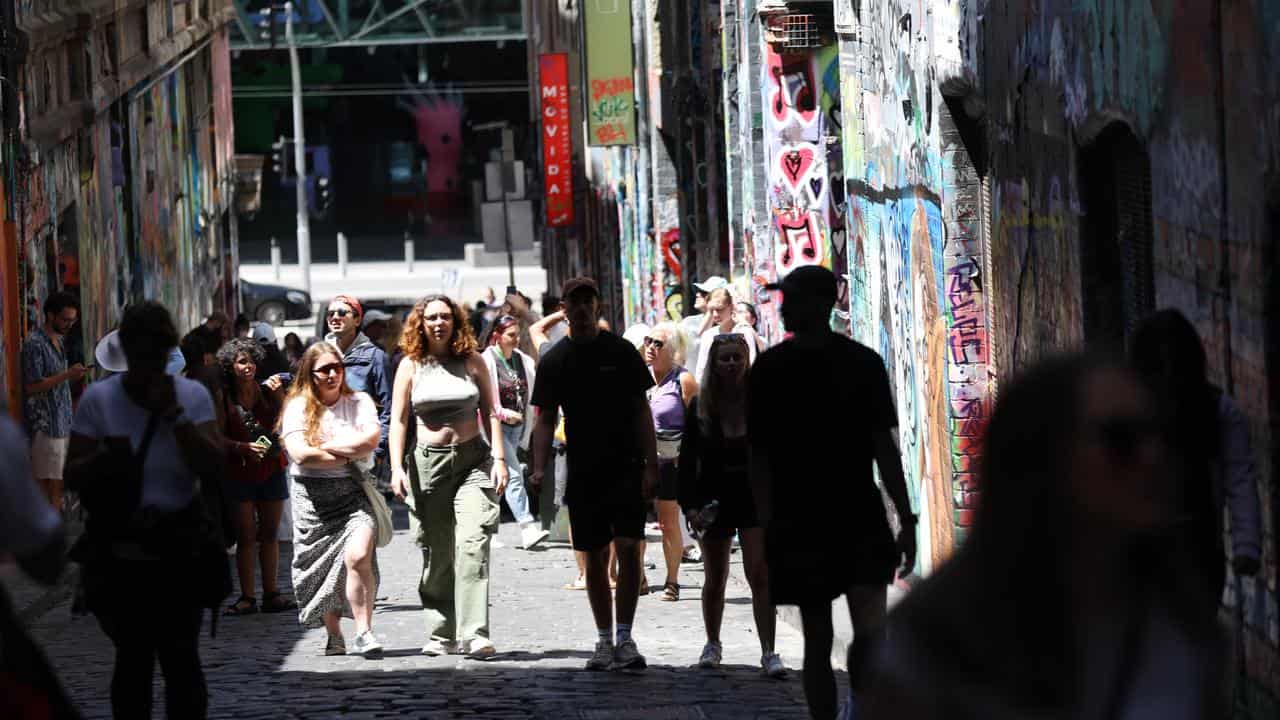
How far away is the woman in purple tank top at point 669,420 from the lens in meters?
Answer: 12.5

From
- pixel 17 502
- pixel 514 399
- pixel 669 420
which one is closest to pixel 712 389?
pixel 669 420

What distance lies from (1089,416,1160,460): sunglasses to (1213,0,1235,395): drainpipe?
369 cm

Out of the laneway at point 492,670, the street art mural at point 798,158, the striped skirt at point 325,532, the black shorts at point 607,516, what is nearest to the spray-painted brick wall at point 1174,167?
the black shorts at point 607,516

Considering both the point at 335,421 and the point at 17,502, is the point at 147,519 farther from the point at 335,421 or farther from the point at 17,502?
the point at 335,421

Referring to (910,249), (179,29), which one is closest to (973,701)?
(910,249)

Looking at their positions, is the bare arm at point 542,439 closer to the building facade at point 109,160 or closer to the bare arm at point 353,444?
the bare arm at point 353,444

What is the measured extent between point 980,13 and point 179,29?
25.8 meters

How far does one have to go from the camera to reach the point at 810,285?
7.23 metres

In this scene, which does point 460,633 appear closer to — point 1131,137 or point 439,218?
point 1131,137

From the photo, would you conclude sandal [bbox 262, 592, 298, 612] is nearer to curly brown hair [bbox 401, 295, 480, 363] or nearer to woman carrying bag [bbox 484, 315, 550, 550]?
curly brown hair [bbox 401, 295, 480, 363]

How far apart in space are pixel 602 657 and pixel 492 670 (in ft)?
1.79

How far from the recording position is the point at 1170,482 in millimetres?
2814

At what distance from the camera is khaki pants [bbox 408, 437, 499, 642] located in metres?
9.98

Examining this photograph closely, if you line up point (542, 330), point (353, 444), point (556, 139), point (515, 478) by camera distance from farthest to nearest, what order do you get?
point (556, 139), point (542, 330), point (515, 478), point (353, 444)
